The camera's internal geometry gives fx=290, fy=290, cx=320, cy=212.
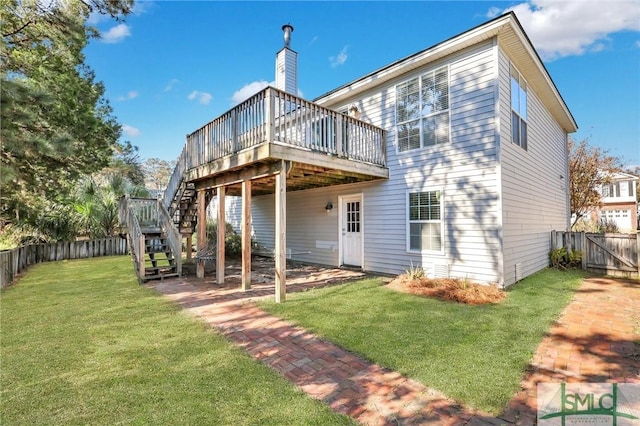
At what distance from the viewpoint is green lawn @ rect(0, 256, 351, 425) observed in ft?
7.63

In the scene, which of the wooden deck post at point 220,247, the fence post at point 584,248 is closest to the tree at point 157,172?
the wooden deck post at point 220,247

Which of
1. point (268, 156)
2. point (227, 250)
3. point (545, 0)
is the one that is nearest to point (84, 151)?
point (227, 250)

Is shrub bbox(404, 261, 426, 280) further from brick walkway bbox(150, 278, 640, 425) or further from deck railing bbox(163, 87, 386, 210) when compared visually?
deck railing bbox(163, 87, 386, 210)

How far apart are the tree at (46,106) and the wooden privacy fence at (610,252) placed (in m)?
12.9

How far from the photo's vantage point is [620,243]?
7.93m

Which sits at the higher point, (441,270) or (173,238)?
(173,238)

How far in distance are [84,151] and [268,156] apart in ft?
38.1

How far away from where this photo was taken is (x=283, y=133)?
692 cm

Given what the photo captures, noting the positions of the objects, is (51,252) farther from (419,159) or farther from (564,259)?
(564,259)

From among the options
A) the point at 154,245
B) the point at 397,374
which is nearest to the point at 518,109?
the point at 397,374

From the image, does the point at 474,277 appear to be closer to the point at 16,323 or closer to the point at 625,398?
the point at 625,398

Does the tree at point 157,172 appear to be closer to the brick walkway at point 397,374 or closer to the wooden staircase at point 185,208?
the wooden staircase at point 185,208

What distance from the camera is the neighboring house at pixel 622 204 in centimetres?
2295

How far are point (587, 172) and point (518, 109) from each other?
12.1m
